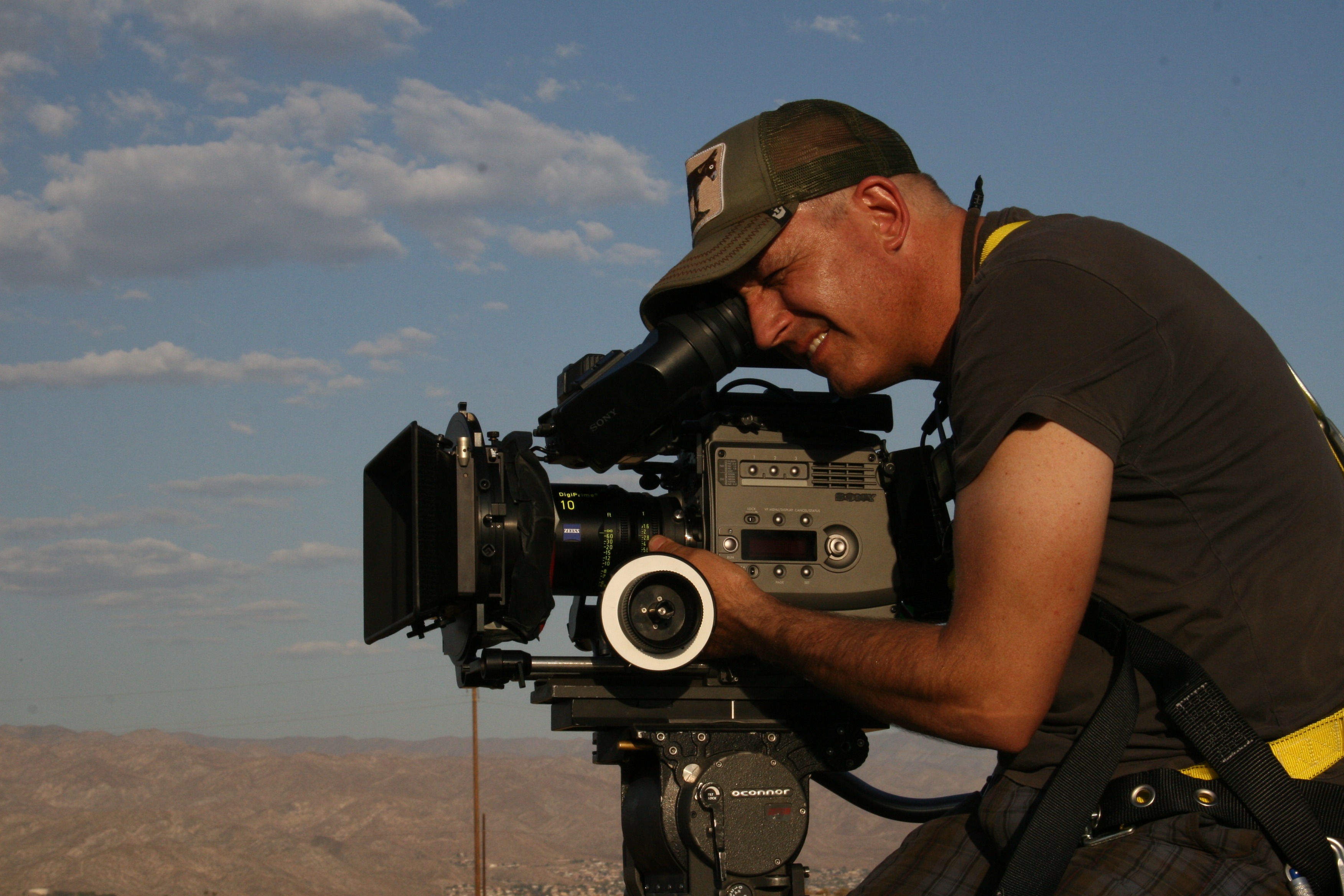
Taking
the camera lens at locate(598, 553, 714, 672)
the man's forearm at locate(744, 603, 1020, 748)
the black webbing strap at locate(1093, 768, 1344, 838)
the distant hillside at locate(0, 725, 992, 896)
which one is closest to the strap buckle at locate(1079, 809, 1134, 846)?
the black webbing strap at locate(1093, 768, 1344, 838)

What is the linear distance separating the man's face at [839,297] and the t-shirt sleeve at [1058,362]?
652mm

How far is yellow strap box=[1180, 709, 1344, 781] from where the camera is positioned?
2342 millimetres

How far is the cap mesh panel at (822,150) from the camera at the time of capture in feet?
9.98

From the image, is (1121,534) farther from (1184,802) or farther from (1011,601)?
(1184,802)

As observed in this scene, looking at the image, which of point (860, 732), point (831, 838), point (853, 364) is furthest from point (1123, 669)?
point (831, 838)

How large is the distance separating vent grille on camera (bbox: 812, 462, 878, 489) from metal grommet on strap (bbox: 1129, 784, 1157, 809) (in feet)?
4.94

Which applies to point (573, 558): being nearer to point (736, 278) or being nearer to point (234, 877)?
point (736, 278)

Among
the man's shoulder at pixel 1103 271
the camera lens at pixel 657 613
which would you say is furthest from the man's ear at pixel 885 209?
the camera lens at pixel 657 613

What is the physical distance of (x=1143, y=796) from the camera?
240cm

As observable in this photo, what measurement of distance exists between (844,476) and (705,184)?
106 cm

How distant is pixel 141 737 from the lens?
309 ft

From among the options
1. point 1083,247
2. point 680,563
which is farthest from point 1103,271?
point 680,563

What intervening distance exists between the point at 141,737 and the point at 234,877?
154ft

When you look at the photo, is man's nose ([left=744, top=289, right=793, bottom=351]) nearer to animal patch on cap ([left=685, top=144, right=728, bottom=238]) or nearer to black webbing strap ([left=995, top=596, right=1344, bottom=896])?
animal patch on cap ([left=685, top=144, right=728, bottom=238])
